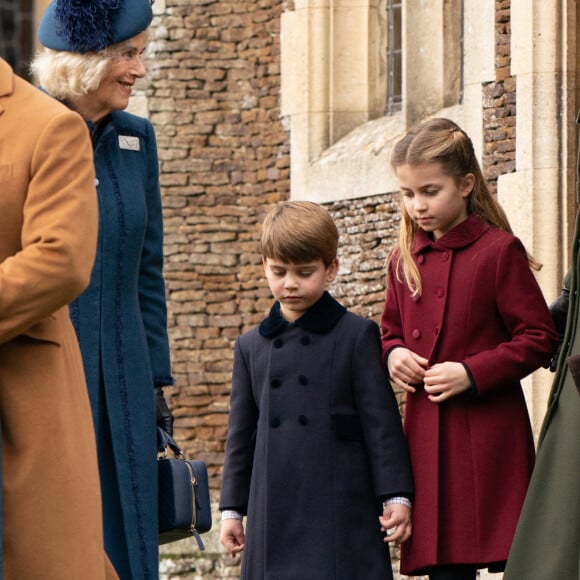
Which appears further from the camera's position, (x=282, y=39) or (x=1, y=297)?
(x=282, y=39)

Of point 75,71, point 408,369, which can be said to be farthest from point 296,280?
point 75,71

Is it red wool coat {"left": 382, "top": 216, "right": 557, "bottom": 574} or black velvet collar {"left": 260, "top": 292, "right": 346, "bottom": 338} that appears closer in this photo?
red wool coat {"left": 382, "top": 216, "right": 557, "bottom": 574}

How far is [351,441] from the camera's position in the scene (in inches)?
217

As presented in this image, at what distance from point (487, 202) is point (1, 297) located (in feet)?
6.29

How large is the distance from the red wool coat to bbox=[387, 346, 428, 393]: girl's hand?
0.07 meters

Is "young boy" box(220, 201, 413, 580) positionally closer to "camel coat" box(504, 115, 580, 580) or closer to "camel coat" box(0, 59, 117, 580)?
"camel coat" box(504, 115, 580, 580)

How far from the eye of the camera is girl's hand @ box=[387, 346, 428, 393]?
5508 mm

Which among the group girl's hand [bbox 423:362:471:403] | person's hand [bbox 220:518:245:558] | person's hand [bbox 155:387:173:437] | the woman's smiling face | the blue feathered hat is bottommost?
person's hand [bbox 220:518:245:558]

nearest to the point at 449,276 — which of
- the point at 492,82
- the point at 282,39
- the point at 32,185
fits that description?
the point at 32,185

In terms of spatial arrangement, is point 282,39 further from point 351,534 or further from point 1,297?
point 1,297

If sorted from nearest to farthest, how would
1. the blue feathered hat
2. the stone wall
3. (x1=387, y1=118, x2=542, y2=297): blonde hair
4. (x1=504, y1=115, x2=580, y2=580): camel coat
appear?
1. (x1=504, y1=115, x2=580, y2=580): camel coat
2. the blue feathered hat
3. (x1=387, y1=118, x2=542, y2=297): blonde hair
4. the stone wall

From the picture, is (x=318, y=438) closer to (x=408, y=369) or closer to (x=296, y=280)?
(x=408, y=369)

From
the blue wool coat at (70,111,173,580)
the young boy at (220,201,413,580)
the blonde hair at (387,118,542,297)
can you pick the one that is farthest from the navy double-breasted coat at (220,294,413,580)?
the blue wool coat at (70,111,173,580)

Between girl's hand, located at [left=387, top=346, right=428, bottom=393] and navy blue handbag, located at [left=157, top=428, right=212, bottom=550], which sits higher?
girl's hand, located at [left=387, top=346, right=428, bottom=393]
